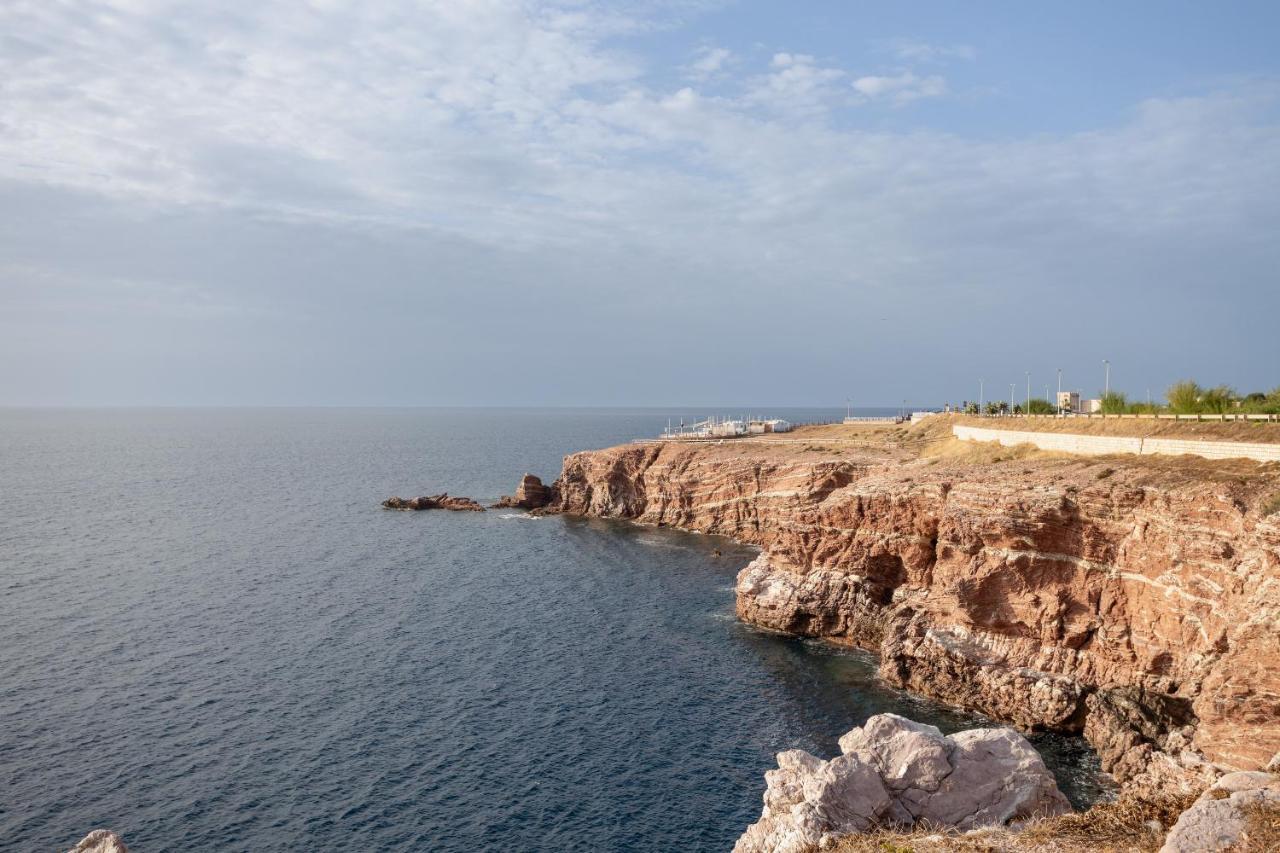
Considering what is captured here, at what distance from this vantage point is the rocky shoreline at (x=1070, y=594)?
115 ft

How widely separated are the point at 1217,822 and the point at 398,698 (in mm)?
44018

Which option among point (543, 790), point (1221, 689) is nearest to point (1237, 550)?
point (1221, 689)

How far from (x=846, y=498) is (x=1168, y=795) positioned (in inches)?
1579

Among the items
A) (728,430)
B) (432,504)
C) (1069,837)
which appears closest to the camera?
(1069,837)

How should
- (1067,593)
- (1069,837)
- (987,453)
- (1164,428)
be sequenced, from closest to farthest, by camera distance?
(1069,837)
(1067,593)
(1164,428)
(987,453)

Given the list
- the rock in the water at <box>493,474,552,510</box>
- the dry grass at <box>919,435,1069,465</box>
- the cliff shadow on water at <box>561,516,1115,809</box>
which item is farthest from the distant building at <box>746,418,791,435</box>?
the dry grass at <box>919,435,1069,465</box>

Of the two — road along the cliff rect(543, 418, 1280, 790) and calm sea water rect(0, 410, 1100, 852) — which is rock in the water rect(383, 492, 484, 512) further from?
road along the cliff rect(543, 418, 1280, 790)

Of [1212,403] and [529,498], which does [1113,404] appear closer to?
[1212,403]

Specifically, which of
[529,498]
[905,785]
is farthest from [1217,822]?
[529,498]

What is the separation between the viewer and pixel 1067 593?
1884 inches

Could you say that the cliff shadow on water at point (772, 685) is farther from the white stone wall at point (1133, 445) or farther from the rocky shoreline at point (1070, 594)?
the white stone wall at point (1133, 445)

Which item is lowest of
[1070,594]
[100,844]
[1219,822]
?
[100,844]

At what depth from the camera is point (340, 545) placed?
315 ft

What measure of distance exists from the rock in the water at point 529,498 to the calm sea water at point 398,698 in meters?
31.9
